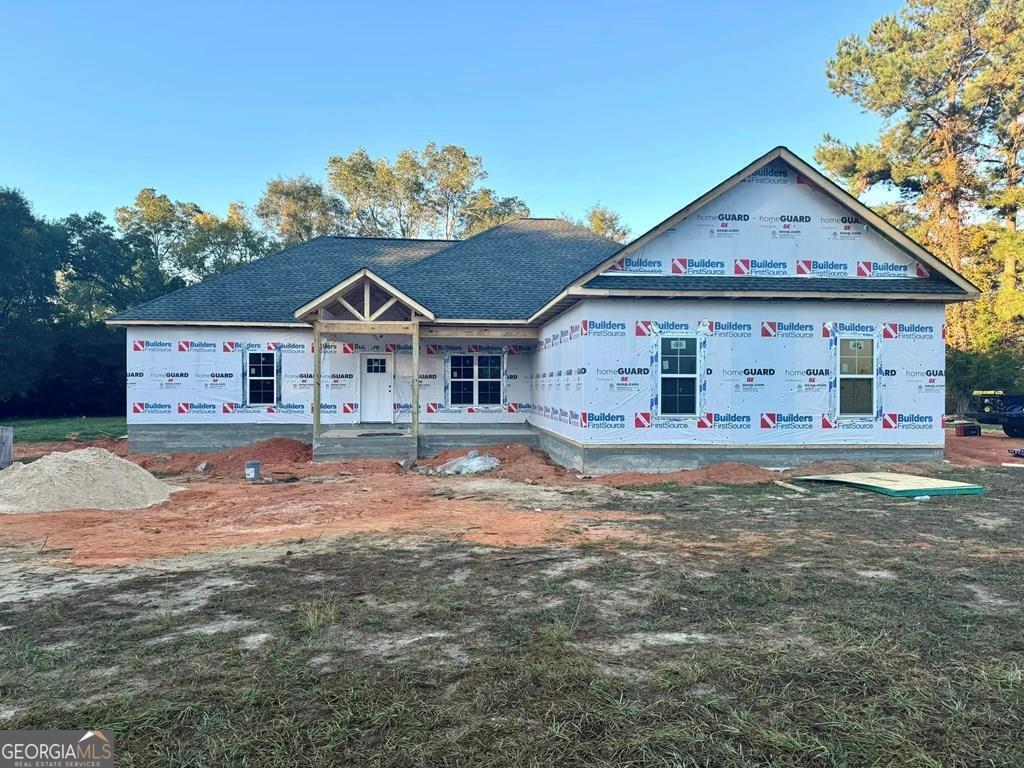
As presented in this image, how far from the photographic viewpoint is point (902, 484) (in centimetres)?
1036

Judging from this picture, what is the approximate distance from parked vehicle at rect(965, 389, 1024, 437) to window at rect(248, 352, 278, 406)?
22.5 meters

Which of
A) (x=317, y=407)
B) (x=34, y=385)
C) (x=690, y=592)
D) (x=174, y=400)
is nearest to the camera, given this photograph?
(x=690, y=592)

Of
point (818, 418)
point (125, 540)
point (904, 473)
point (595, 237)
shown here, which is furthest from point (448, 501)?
point (595, 237)

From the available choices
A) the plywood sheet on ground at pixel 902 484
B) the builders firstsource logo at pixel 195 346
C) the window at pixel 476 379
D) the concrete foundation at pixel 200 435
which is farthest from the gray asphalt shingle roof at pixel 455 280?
the plywood sheet on ground at pixel 902 484

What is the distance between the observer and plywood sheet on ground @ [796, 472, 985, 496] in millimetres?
9938

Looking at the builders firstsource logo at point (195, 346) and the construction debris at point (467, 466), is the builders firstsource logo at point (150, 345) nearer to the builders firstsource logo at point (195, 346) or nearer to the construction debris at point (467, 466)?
the builders firstsource logo at point (195, 346)

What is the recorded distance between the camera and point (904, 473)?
39.5 feet

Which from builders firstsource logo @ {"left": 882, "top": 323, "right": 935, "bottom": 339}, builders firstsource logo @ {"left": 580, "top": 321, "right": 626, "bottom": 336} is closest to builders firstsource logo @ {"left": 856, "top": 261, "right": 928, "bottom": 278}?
builders firstsource logo @ {"left": 882, "top": 323, "right": 935, "bottom": 339}

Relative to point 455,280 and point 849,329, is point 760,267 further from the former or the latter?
point 455,280

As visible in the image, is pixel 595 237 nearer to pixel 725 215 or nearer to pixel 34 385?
pixel 725 215

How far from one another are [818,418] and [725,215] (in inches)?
189

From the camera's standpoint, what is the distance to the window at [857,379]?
12883 millimetres

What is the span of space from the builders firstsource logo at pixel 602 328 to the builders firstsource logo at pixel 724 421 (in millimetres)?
2512

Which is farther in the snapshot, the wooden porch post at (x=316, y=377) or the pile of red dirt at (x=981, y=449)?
the wooden porch post at (x=316, y=377)
